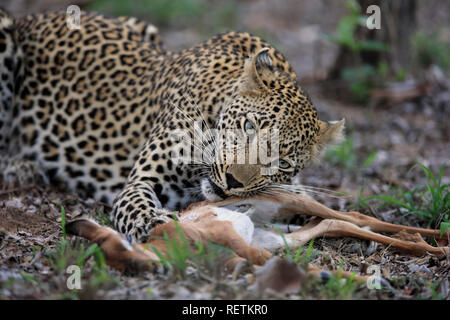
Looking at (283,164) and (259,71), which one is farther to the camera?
(259,71)

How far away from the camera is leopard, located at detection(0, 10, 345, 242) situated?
639cm

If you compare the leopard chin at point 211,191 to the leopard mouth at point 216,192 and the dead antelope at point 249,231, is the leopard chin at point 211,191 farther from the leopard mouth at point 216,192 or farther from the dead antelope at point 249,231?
the dead antelope at point 249,231

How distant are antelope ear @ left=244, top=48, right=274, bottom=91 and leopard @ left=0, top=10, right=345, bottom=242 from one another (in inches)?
0.5

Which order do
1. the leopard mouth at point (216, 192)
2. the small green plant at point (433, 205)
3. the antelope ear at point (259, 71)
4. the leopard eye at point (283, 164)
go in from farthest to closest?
the small green plant at point (433, 205), the antelope ear at point (259, 71), the leopard eye at point (283, 164), the leopard mouth at point (216, 192)

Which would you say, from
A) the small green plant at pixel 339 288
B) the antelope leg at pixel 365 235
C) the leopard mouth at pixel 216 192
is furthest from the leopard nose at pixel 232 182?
the small green plant at pixel 339 288

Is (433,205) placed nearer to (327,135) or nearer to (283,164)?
(327,135)

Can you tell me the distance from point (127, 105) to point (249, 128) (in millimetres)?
3018

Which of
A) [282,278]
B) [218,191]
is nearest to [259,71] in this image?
[218,191]

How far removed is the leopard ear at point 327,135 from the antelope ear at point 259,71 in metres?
0.79

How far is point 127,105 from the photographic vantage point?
8391 millimetres

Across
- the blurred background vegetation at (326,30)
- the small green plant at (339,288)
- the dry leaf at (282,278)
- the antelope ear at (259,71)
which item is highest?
the blurred background vegetation at (326,30)

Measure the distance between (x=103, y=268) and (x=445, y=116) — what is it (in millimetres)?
9908

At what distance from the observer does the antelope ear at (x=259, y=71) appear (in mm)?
6211
